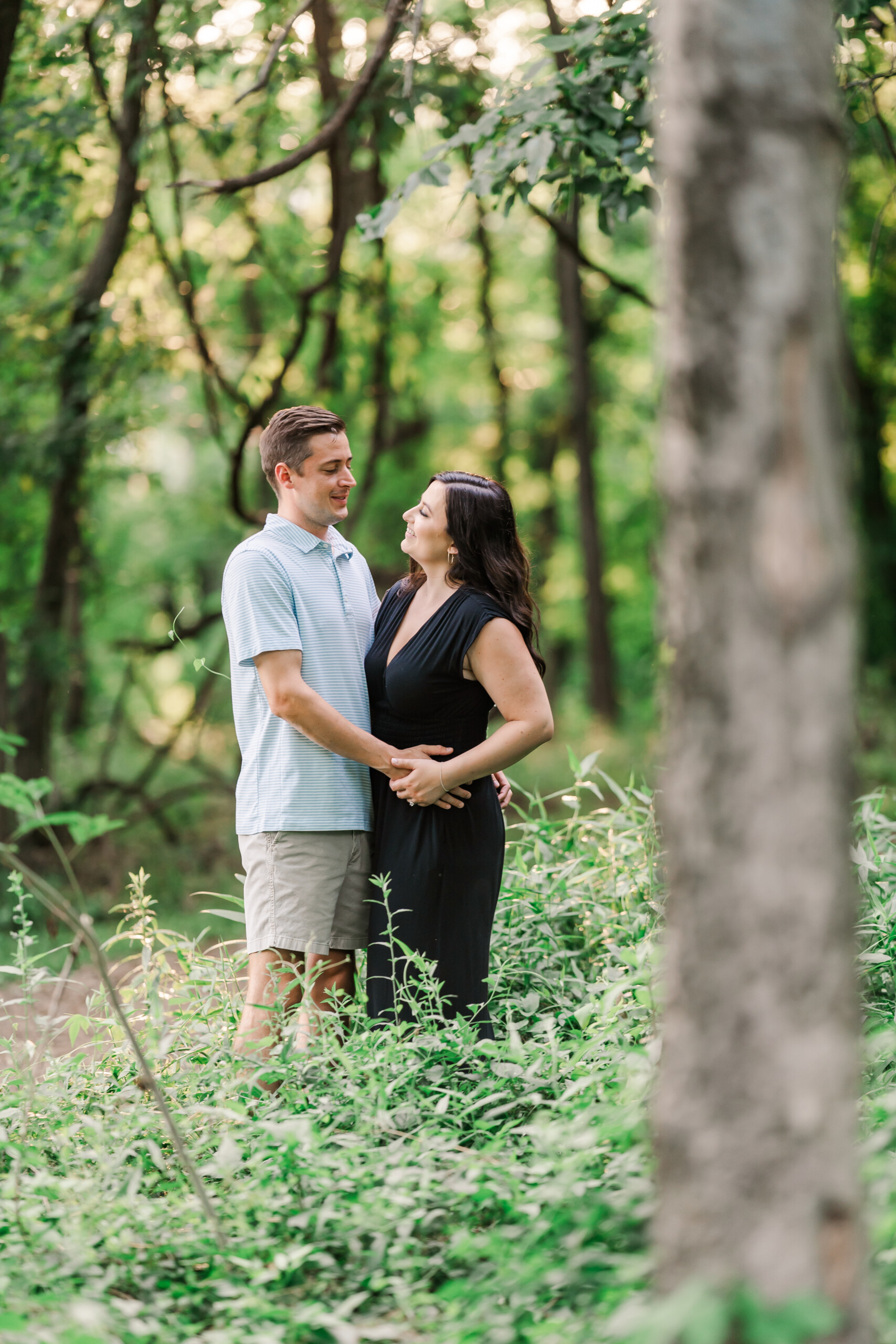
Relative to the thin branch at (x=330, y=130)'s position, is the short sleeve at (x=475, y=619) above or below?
below

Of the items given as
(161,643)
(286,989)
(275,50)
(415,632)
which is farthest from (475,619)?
(161,643)

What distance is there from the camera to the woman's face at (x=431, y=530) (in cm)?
335

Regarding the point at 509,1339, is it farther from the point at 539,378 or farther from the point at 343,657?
the point at 539,378

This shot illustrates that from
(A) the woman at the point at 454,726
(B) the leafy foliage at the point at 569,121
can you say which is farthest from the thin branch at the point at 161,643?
(A) the woman at the point at 454,726

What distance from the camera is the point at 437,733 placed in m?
3.34

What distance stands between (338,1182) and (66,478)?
6376 millimetres

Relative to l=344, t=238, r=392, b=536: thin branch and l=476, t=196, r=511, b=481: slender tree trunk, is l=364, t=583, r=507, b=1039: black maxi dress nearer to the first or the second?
l=344, t=238, r=392, b=536: thin branch

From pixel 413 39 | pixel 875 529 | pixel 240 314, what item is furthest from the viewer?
Result: pixel 875 529

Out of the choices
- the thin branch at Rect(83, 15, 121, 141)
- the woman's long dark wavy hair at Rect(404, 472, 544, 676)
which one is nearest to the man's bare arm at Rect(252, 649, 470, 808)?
the woman's long dark wavy hair at Rect(404, 472, 544, 676)

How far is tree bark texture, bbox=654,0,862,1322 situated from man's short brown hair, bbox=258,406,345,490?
6.28 ft

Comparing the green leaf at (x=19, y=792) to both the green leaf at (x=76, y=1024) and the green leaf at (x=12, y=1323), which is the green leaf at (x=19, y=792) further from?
the green leaf at (x=12, y=1323)

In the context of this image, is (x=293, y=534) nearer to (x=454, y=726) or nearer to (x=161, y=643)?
(x=454, y=726)

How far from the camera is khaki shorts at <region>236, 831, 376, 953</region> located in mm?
3264

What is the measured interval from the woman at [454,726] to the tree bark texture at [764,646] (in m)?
1.60
